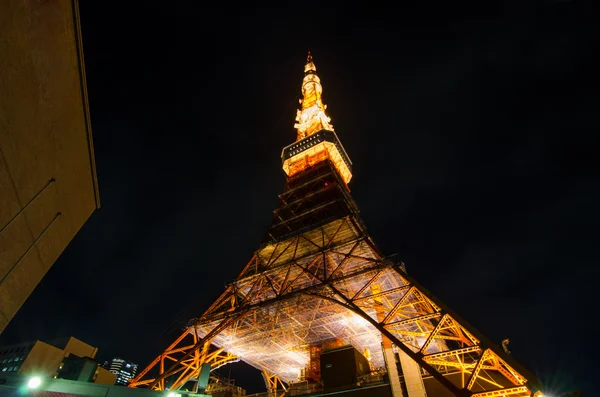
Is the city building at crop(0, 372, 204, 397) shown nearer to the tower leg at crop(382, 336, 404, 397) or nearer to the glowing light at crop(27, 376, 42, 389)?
→ the glowing light at crop(27, 376, 42, 389)

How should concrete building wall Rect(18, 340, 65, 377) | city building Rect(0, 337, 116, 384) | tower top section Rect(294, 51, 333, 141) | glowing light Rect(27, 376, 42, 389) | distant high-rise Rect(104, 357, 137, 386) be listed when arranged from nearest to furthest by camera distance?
glowing light Rect(27, 376, 42, 389)
tower top section Rect(294, 51, 333, 141)
city building Rect(0, 337, 116, 384)
concrete building wall Rect(18, 340, 65, 377)
distant high-rise Rect(104, 357, 137, 386)

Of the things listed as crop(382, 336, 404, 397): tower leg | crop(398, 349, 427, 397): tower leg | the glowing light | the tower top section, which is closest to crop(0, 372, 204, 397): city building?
the glowing light

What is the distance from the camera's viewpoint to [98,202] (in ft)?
41.6

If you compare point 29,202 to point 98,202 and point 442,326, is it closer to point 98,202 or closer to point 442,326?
point 98,202

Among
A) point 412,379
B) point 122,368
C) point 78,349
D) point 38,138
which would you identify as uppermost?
point 122,368

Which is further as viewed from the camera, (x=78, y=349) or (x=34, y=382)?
(x=78, y=349)

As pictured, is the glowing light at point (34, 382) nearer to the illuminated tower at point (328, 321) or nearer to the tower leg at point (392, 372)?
the illuminated tower at point (328, 321)

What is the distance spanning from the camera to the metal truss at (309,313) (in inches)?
622

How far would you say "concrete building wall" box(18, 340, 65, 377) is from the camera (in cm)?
4822

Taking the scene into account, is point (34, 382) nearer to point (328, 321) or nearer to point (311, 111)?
point (328, 321)

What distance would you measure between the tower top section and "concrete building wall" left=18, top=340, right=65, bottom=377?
54.1 meters

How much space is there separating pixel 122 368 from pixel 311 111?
6448 inches

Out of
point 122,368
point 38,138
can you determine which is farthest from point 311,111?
point 122,368

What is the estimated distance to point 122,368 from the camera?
146375mm
